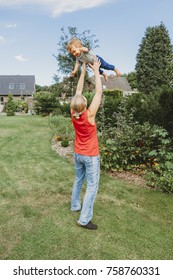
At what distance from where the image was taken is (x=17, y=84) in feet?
189

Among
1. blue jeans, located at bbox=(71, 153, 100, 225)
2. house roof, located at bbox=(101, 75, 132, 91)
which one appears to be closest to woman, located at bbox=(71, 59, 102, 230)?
blue jeans, located at bbox=(71, 153, 100, 225)

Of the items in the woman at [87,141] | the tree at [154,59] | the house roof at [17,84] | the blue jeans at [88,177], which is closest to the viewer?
the woman at [87,141]

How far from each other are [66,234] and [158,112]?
456 cm

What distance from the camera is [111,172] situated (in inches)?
264

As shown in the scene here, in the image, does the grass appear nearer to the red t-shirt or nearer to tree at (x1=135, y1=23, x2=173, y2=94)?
the red t-shirt

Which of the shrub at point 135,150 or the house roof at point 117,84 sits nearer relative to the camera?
the shrub at point 135,150

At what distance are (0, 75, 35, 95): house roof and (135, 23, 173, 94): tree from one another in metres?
26.5

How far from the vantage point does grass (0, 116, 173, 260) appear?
3.57m

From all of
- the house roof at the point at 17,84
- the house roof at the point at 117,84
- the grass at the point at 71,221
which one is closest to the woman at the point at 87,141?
the grass at the point at 71,221

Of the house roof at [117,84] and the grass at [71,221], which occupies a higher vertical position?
the house roof at [117,84]

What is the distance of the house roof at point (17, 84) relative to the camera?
56875 mm

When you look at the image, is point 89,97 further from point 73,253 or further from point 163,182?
point 73,253

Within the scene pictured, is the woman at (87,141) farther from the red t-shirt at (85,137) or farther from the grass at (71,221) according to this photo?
the grass at (71,221)

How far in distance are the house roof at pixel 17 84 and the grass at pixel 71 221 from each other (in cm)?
5237
